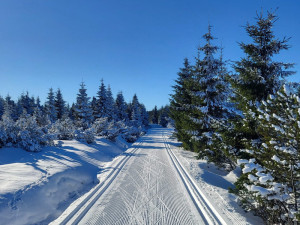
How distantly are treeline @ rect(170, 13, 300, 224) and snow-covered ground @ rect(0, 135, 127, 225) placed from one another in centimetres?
560

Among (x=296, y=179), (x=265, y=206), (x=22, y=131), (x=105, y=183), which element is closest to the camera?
(x=296, y=179)

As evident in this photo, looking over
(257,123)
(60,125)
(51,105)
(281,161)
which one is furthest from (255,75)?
(51,105)

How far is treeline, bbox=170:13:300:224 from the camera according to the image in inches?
149

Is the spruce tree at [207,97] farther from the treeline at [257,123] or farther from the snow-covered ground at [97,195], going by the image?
the snow-covered ground at [97,195]

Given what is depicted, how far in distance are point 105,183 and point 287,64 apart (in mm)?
8862

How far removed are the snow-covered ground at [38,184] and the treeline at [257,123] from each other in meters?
5.60

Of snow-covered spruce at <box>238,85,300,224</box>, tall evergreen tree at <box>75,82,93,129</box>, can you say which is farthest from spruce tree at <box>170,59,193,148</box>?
tall evergreen tree at <box>75,82,93,129</box>

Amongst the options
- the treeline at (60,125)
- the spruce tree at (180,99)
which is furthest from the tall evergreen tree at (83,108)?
the spruce tree at (180,99)

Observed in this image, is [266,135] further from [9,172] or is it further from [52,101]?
[52,101]

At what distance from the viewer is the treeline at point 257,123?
3785mm

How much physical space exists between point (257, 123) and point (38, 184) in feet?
25.3

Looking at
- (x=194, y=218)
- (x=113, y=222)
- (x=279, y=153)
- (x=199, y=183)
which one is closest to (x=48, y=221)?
(x=113, y=222)

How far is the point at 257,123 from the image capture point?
5.79 meters

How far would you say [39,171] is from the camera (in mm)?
6617
